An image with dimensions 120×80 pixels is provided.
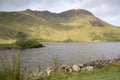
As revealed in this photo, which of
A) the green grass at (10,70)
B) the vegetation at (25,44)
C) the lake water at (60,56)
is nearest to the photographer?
the green grass at (10,70)

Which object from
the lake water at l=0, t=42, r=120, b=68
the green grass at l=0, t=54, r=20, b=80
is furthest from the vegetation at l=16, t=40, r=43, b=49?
the green grass at l=0, t=54, r=20, b=80

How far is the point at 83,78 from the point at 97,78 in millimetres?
736

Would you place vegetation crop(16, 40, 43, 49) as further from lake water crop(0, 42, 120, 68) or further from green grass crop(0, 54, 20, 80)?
green grass crop(0, 54, 20, 80)

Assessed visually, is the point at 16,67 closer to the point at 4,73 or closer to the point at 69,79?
the point at 4,73

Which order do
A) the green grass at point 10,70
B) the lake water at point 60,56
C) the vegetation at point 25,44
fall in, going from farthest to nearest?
the vegetation at point 25,44 < the lake water at point 60,56 < the green grass at point 10,70

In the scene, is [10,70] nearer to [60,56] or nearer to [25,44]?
[60,56]

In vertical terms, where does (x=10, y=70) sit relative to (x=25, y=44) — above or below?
above

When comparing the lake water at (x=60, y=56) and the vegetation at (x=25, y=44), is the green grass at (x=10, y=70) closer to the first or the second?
the lake water at (x=60, y=56)

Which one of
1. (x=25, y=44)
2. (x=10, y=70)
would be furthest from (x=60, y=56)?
(x=25, y=44)

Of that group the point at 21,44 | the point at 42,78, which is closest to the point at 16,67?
the point at 42,78

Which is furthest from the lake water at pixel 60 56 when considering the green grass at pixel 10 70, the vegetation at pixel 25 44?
the vegetation at pixel 25 44

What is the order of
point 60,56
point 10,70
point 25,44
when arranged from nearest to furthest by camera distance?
point 10,70 < point 60,56 < point 25,44

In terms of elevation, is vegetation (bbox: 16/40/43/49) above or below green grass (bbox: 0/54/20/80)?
below

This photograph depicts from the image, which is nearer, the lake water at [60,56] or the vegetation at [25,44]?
the lake water at [60,56]
